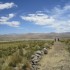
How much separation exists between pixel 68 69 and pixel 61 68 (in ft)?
2.20

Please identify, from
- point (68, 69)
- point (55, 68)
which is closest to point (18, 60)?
point (55, 68)

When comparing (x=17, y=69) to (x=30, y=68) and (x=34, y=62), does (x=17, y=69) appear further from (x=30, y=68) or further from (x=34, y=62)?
(x=34, y=62)

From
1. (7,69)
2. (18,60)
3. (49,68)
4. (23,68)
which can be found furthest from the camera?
(18,60)

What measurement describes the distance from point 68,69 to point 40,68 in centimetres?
203

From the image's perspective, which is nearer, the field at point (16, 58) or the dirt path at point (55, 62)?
the field at point (16, 58)

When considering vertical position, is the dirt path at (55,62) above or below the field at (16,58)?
below

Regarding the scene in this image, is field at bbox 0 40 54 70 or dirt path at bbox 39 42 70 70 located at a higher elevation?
field at bbox 0 40 54 70

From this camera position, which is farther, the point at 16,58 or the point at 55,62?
the point at 55,62

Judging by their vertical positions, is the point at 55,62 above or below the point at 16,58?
below

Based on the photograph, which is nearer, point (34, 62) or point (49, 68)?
point (49, 68)

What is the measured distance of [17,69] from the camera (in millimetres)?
12047

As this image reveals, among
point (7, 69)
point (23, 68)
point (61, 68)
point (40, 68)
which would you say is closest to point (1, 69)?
point (7, 69)

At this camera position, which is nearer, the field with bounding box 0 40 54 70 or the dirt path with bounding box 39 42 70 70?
the field with bounding box 0 40 54 70

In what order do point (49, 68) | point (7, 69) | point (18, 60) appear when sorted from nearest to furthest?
point (7, 69) < point (49, 68) < point (18, 60)
